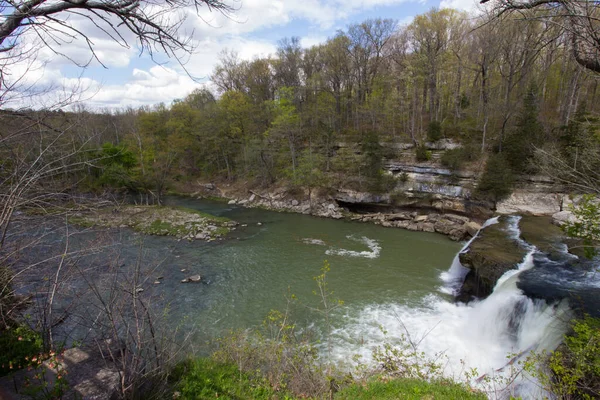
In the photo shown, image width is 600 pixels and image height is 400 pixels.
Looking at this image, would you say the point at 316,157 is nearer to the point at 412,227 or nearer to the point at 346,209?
the point at 346,209

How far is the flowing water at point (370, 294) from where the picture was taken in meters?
8.66

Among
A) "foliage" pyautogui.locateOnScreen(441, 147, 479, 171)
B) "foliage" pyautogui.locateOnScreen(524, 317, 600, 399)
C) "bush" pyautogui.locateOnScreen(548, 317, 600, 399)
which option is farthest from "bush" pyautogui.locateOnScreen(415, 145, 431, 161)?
"bush" pyautogui.locateOnScreen(548, 317, 600, 399)

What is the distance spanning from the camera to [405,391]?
5613 millimetres

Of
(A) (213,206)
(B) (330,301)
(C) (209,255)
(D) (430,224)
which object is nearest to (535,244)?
(D) (430,224)

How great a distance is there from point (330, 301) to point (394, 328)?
2616mm

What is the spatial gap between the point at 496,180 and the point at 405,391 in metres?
19.3

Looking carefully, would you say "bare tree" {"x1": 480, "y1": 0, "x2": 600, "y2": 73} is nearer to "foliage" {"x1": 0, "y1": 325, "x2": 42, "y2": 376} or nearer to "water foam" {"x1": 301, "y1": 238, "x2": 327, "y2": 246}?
"foliage" {"x1": 0, "y1": 325, "x2": 42, "y2": 376}

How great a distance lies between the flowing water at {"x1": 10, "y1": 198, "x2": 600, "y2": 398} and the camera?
28.4 ft

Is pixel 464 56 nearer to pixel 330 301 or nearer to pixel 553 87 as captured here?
pixel 553 87

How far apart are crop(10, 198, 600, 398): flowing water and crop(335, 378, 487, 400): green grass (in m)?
1.03

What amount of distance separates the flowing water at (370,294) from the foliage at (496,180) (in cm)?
351

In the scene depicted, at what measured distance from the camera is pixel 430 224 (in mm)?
20781

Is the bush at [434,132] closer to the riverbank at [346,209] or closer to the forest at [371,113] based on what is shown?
the forest at [371,113]

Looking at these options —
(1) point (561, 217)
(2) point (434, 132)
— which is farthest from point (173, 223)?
(1) point (561, 217)
